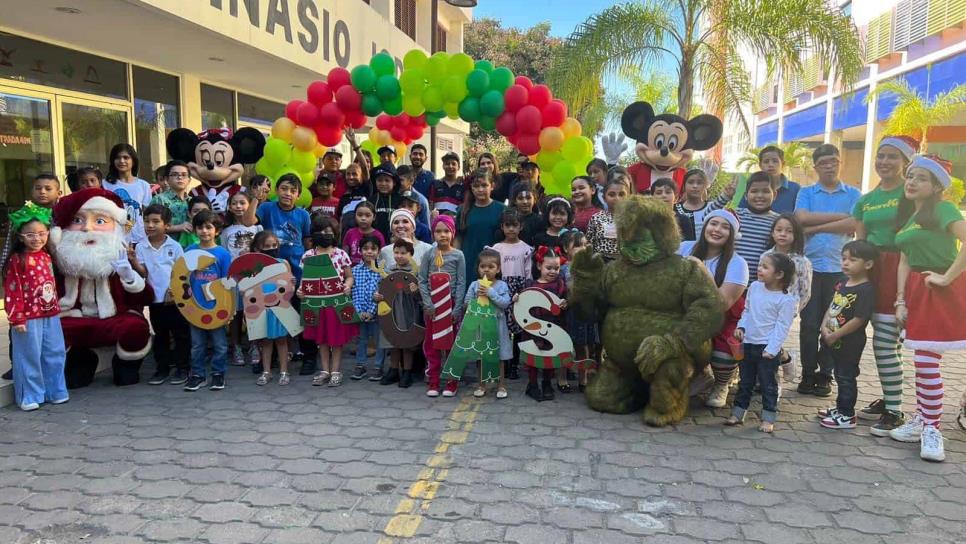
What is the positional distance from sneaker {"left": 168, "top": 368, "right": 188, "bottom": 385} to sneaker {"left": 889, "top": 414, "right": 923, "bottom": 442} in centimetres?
534

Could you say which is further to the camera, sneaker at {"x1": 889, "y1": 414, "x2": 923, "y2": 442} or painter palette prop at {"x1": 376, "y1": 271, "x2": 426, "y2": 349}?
painter palette prop at {"x1": 376, "y1": 271, "x2": 426, "y2": 349}

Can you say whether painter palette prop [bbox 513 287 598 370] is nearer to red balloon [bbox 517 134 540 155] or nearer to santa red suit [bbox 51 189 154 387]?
red balloon [bbox 517 134 540 155]

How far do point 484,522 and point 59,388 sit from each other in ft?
12.0

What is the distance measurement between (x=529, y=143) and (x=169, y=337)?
3.97m

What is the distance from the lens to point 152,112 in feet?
33.7

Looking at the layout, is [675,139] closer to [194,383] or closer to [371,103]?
[371,103]

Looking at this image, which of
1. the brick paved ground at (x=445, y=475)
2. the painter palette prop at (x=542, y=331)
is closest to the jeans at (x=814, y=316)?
the brick paved ground at (x=445, y=475)

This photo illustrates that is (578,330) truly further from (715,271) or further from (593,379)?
(715,271)

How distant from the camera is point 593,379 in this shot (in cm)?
493

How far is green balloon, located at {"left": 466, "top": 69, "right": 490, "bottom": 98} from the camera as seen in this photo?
684 cm

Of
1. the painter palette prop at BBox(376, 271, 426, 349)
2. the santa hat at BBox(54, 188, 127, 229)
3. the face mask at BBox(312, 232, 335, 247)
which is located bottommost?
the painter palette prop at BBox(376, 271, 426, 349)

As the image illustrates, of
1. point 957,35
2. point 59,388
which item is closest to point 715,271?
point 59,388

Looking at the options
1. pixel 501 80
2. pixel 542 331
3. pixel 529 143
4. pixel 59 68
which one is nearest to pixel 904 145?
pixel 542 331

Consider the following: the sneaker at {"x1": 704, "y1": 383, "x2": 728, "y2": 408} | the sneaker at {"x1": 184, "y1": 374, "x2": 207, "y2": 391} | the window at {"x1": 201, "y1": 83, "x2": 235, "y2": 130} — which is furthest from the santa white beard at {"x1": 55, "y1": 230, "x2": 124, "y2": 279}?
the window at {"x1": 201, "y1": 83, "x2": 235, "y2": 130}
